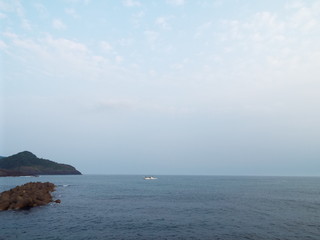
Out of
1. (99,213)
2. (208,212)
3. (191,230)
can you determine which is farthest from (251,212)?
(99,213)

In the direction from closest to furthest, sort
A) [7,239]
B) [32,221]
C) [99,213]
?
[7,239] → [32,221] → [99,213]

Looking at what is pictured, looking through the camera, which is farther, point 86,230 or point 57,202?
point 57,202

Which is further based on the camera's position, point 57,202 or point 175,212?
point 57,202

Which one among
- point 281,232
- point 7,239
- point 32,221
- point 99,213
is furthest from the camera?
point 99,213

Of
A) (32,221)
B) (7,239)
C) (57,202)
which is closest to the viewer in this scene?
(7,239)

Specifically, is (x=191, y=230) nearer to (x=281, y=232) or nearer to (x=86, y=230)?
(x=281, y=232)

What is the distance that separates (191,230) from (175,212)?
11655 mm

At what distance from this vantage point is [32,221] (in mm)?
32531

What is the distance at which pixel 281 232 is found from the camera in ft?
90.9

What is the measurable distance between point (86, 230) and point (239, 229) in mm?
16551

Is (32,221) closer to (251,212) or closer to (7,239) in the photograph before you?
(7,239)

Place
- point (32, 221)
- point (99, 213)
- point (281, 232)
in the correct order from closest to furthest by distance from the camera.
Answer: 1. point (281, 232)
2. point (32, 221)
3. point (99, 213)

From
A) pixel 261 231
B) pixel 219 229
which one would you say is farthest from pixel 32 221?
pixel 261 231

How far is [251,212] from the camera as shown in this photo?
40188 mm
